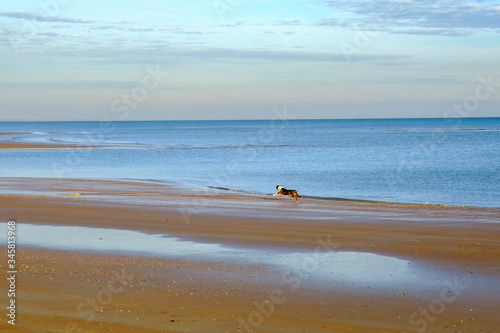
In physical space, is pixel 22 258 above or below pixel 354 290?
above

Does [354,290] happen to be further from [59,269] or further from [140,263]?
[59,269]

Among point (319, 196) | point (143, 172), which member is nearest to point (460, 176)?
point (319, 196)

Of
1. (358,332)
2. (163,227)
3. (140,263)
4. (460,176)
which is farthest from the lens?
(460,176)

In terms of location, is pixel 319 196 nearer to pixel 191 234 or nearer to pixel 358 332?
pixel 191 234

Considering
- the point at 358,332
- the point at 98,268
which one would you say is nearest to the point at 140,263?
the point at 98,268

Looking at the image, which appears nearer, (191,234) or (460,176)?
(191,234)

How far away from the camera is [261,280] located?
365 inches

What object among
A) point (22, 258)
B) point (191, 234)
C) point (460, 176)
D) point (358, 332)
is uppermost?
point (460, 176)

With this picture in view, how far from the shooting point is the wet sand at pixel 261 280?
731 centimetres

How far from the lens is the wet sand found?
7312 millimetres

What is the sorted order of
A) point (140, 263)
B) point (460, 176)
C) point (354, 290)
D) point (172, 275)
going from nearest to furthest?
1. point (354, 290)
2. point (172, 275)
3. point (140, 263)
4. point (460, 176)

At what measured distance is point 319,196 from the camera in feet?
81.1

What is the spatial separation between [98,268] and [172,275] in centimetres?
137

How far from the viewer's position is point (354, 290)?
8711 millimetres
